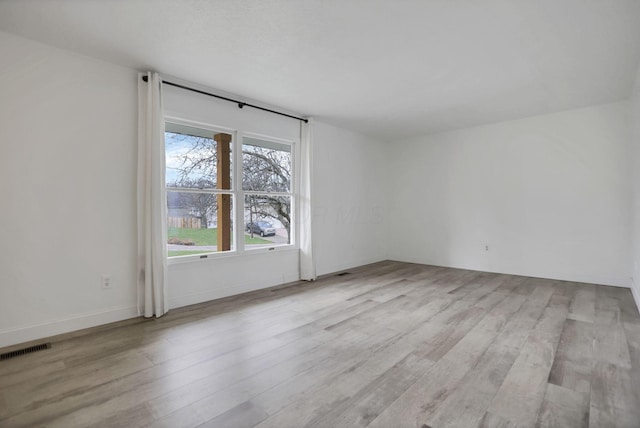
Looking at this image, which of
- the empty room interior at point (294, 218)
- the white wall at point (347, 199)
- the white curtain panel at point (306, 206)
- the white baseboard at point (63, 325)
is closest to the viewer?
the empty room interior at point (294, 218)

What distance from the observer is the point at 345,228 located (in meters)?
6.01

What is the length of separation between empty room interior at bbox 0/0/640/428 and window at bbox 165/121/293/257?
28 millimetres

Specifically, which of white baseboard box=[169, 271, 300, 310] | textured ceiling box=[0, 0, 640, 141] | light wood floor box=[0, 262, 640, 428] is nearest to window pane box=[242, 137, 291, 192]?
textured ceiling box=[0, 0, 640, 141]

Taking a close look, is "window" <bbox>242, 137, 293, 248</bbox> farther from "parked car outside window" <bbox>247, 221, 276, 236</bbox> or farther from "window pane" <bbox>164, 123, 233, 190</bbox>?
"window pane" <bbox>164, 123, 233, 190</bbox>

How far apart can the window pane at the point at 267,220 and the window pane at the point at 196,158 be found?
1.75ft

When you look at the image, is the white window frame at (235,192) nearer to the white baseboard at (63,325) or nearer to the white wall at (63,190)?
the white wall at (63,190)

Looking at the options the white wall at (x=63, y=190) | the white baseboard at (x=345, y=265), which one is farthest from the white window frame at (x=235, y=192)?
the white baseboard at (x=345, y=265)

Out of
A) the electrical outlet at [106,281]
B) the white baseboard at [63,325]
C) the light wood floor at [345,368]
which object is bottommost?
the light wood floor at [345,368]

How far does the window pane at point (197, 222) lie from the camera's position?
3715 millimetres

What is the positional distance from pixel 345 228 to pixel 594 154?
4066 millimetres

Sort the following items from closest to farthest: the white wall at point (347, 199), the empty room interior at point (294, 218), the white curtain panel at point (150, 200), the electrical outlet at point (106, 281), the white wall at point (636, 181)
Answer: the empty room interior at point (294, 218)
the electrical outlet at point (106, 281)
the white curtain panel at point (150, 200)
the white wall at point (636, 181)
the white wall at point (347, 199)

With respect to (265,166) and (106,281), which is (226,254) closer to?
(106,281)

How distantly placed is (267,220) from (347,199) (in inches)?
75.2

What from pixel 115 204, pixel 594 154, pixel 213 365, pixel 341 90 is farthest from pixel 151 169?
pixel 594 154
